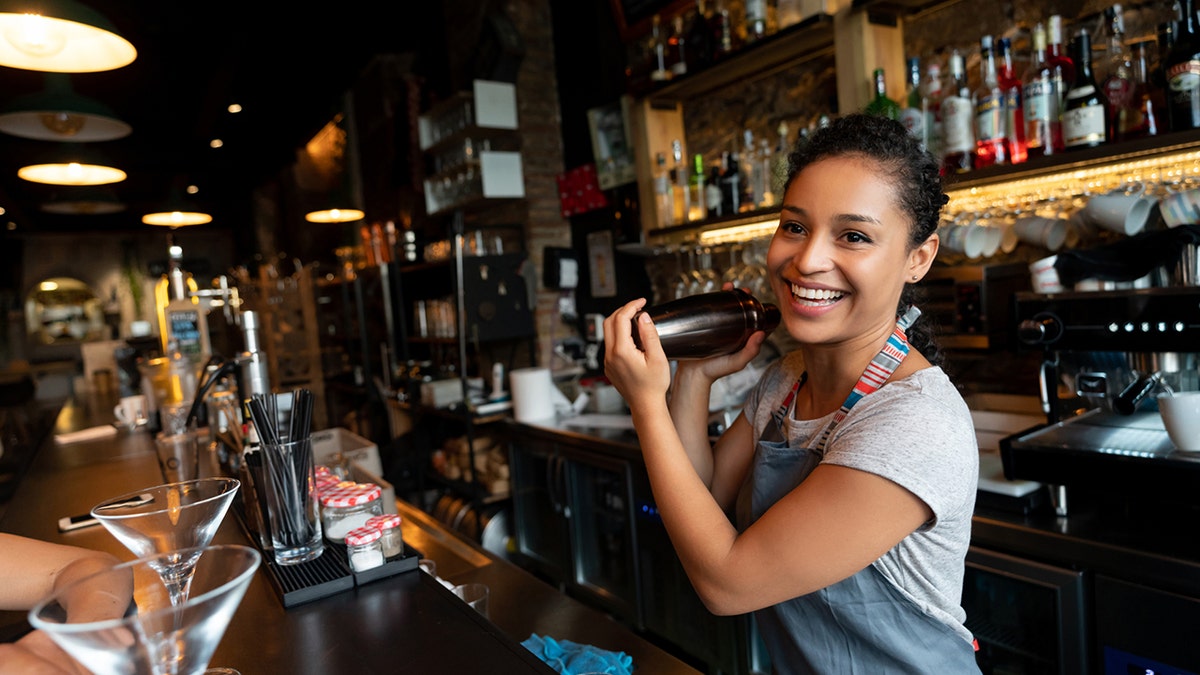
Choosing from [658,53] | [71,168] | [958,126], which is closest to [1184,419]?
[958,126]

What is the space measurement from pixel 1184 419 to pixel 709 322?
0.94m

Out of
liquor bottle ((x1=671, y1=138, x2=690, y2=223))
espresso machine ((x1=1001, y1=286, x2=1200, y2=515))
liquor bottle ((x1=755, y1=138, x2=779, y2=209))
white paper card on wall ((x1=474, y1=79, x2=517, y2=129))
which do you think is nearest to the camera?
espresso machine ((x1=1001, y1=286, x2=1200, y2=515))

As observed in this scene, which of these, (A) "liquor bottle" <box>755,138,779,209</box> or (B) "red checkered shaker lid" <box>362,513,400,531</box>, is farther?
(A) "liquor bottle" <box>755,138,779,209</box>

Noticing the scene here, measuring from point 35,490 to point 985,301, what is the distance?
3.02m

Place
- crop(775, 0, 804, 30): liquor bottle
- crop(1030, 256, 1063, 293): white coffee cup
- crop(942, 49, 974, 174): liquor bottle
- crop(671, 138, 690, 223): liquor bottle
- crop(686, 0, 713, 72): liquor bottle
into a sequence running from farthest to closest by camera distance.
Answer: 1. crop(671, 138, 690, 223): liquor bottle
2. crop(686, 0, 713, 72): liquor bottle
3. crop(775, 0, 804, 30): liquor bottle
4. crop(942, 49, 974, 174): liquor bottle
5. crop(1030, 256, 1063, 293): white coffee cup

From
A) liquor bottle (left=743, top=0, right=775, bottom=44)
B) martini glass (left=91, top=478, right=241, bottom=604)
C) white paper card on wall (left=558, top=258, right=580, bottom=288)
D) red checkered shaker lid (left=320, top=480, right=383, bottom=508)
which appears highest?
liquor bottle (left=743, top=0, right=775, bottom=44)

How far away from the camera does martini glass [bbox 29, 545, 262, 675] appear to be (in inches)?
21.1

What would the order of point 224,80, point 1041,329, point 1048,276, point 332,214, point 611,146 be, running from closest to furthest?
point 1041,329, point 1048,276, point 611,146, point 332,214, point 224,80

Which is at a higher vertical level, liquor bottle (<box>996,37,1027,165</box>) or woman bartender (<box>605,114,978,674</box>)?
liquor bottle (<box>996,37,1027,165</box>)

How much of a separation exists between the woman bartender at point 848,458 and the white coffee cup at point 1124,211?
101 cm

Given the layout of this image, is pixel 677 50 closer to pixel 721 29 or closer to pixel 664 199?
pixel 721 29

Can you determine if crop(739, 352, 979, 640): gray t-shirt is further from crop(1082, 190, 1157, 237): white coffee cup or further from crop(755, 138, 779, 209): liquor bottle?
crop(755, 138, 779, 209): liquor bottle

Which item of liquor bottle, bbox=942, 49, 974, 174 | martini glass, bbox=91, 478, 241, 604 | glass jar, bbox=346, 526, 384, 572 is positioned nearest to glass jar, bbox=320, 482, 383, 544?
glass jar, bbox=346, 526, 384, 572

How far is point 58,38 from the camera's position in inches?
88.2
